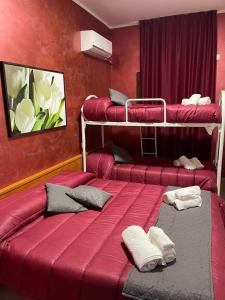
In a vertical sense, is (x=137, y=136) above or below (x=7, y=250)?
above

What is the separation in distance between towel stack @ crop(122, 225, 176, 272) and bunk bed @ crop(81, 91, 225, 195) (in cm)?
158

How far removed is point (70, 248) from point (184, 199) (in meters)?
1.12

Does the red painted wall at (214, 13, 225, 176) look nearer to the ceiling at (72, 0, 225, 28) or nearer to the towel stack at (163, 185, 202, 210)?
the ceiling at (72, 0, 225, 28)

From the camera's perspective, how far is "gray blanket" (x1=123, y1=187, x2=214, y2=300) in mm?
1230

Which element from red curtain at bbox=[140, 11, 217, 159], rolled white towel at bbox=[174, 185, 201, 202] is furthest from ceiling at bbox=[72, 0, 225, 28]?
rolled white towel at bbox=[174, 185, 201, 202]

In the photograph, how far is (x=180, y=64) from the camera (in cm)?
393

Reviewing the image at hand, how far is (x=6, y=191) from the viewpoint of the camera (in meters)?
2.17

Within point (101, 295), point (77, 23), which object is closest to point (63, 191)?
point (101, 295)

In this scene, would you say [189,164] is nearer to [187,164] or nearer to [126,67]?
[187,164]

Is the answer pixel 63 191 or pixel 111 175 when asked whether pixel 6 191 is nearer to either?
pixel 63 191

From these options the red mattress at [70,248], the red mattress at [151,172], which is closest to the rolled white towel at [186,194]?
the red mattress at [70,248]

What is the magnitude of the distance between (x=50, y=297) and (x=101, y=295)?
0.35m

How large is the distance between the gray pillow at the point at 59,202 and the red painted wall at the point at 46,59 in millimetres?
423

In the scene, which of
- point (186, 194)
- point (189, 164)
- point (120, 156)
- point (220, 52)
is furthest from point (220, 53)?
point (186, 194)
